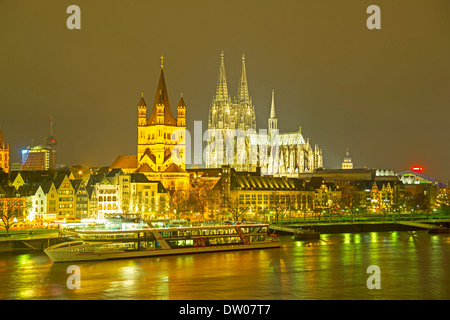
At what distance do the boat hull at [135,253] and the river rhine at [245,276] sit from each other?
1.18 m

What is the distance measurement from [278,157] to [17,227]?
111 metres

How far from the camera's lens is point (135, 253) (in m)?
63.1

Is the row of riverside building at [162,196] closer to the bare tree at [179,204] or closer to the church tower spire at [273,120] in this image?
the bare tree at [179,204]

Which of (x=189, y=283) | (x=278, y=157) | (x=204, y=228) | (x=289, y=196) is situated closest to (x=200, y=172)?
(x=289, y=196)

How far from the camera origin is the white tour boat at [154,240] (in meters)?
60.7

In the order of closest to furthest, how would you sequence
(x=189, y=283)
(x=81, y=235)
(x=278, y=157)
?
(x=189, y=283), (x=81, y=235), (x=278, y=157)

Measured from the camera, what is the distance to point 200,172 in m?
135

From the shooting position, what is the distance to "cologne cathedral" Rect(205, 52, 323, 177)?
16325 cm

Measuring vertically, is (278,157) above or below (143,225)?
above

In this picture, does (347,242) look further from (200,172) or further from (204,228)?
(200,172)

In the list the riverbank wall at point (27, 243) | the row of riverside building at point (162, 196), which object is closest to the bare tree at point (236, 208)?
the row of riverside building at point (162, 196)
